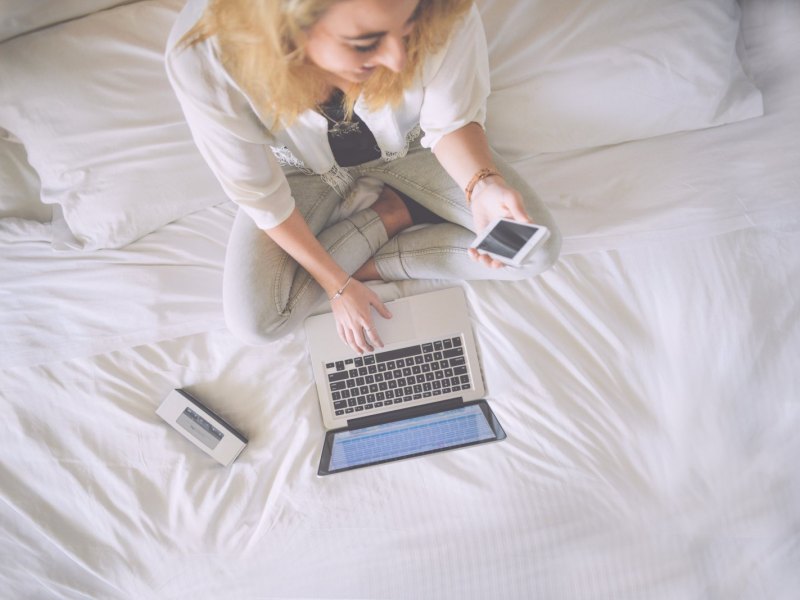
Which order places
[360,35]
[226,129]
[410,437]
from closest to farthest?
[360,35], [226,129], [410,437]

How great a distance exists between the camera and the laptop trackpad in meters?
1.02

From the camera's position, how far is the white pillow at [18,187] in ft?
3.59

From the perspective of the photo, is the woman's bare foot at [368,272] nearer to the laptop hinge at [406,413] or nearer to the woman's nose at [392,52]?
the laptop hinge at [406,413]

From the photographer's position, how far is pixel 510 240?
0.79 meters

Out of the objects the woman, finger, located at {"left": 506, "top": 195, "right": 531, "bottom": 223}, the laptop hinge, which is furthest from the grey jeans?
the laptop hinge

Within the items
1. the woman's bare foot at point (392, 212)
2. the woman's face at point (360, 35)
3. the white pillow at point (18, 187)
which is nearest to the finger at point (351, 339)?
the woman's bare foot at point (392, 212)

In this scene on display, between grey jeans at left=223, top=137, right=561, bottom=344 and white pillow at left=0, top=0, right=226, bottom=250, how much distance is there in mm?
195

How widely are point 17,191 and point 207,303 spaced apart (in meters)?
0.47

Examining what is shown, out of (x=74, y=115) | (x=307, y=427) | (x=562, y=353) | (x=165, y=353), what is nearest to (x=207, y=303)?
(x=165, y=353)

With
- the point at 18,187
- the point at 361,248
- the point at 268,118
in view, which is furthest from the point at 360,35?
the point at 18,187

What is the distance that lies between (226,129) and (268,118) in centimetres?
6

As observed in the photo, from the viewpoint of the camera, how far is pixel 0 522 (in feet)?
3.36

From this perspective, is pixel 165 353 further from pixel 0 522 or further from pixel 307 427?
pixel 0 522

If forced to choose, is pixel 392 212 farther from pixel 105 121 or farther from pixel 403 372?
pixel 105 121
